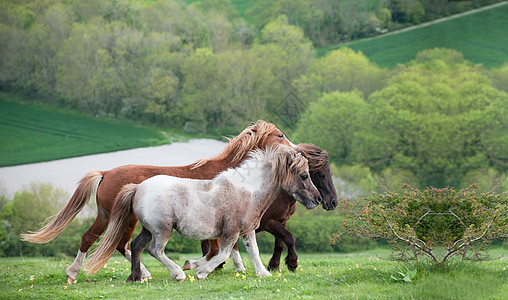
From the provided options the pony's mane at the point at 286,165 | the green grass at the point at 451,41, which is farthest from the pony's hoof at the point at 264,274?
the green grass at the point at 451,41

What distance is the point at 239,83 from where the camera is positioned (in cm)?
3894

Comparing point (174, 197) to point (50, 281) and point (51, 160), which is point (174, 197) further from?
point (51, 160)

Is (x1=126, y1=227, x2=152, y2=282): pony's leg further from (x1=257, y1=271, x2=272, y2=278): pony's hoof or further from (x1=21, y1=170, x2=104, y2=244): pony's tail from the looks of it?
(x1=257, y1=271, x2=272, y2=278): pony's hoof

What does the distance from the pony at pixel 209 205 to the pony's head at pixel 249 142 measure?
1.85 ft

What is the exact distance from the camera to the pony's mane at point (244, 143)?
9.39 metres

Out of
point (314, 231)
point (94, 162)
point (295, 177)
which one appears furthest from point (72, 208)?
point (94, 162)

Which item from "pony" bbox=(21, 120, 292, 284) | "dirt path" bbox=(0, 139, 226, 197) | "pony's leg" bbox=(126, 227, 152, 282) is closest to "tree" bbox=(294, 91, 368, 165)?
"dirt path" bbox=(0, 139, 226, 197)

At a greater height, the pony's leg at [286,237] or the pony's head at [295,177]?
the pony's head at [295,177]

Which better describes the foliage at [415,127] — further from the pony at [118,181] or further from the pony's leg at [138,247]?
the pony's leg at [138,247]

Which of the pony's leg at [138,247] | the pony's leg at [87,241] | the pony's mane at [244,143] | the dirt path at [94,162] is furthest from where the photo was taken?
the dirt path at [94,162]

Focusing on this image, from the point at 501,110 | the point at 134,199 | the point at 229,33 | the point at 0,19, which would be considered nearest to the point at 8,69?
→ the point at 0,19

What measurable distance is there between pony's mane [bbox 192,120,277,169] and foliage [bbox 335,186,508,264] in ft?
6.15

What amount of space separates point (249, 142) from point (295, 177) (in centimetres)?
121

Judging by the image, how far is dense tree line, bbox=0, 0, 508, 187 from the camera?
33562mm
